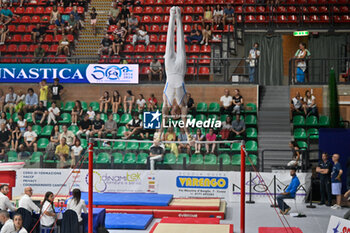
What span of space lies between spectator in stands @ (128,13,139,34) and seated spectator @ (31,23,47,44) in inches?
132

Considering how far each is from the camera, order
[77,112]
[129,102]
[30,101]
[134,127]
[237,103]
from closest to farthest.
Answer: [134,127] < [237,103] < [77,112] < [129,102] < [30,101]

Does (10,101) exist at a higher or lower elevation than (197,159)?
higher

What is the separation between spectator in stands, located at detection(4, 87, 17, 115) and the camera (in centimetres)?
1672

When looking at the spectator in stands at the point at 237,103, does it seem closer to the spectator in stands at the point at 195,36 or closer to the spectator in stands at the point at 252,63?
the spectator in stands at the point at 252,63

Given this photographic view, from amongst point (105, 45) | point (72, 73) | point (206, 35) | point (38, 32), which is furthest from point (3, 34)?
point (206, 35)

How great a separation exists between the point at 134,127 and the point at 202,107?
2.43 metres

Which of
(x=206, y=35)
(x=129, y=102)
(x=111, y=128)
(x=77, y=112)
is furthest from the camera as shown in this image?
(x=206, y=35)

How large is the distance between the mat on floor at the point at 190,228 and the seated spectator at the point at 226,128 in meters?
4.57

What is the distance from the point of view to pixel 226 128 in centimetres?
1496

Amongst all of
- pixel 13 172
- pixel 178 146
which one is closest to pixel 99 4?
pixel 178 146

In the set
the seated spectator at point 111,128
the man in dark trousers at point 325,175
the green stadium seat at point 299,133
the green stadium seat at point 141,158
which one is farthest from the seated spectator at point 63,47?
the man in dark trousers at point 325,175

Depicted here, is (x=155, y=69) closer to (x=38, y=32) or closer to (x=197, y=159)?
(x=197, y=159)

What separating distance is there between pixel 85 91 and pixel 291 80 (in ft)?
22.4

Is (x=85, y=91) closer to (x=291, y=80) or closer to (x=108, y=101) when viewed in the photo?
(x=108, y=101)
